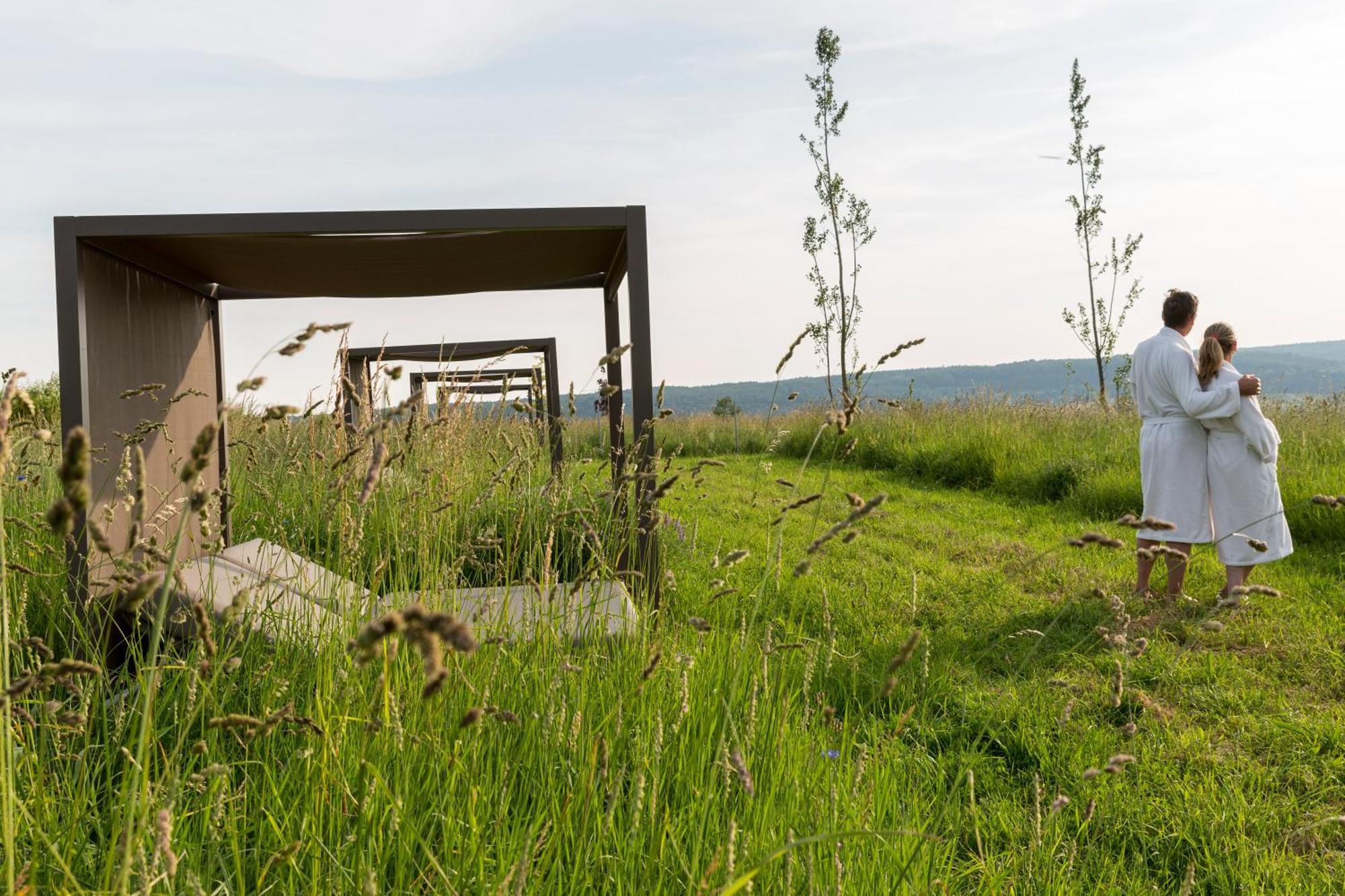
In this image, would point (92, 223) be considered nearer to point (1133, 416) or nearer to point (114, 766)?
point (114, 766)

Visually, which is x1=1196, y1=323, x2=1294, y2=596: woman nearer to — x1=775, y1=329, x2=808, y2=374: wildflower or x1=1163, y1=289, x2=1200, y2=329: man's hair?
x1=1163, y1=289, x2=1200, y2=329: man's hair

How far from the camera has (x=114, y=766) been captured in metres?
2.08

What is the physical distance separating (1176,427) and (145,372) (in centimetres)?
511

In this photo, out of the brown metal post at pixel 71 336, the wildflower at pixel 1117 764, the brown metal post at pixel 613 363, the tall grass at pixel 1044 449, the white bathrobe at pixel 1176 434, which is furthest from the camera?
the tall grass at pixel 1044 449

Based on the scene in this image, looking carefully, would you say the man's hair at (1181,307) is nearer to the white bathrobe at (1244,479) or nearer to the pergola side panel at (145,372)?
the white bathrobe at (1244,479)

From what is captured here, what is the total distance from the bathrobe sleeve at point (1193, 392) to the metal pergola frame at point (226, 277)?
10.0 ft

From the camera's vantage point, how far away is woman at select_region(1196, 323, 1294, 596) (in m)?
5.03

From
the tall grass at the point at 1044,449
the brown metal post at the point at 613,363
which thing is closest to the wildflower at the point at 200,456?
the brown metal post at the point at 613,363

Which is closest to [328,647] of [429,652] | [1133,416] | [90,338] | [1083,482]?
[429,652]

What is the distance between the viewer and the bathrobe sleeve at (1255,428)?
5.05 meters

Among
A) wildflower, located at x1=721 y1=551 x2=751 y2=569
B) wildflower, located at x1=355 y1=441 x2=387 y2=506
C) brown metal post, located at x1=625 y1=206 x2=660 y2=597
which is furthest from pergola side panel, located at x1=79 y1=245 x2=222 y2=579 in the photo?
wildflower, located at x1=355 y1=441 x2=387 y2=506

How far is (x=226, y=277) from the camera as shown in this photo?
445 centimetres

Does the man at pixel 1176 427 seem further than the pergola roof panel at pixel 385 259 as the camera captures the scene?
Yes

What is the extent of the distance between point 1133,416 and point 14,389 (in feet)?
41.9
